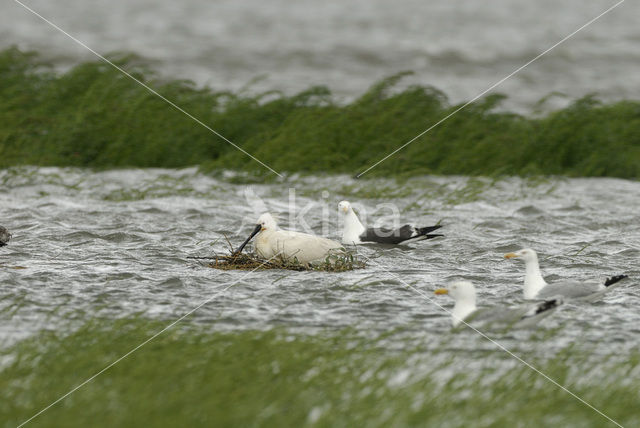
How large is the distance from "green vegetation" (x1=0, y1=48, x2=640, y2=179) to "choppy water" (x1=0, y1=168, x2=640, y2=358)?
428 mm

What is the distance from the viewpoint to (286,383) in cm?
724

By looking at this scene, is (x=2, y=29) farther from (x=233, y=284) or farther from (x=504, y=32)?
(x=233, y=284)

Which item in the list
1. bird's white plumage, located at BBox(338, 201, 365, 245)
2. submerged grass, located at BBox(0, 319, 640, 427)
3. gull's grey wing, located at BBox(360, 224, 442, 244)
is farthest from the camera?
bird's white plumage, located at BBox(338, 201, 365, 245)

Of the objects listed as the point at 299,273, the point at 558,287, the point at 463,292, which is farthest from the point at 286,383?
the point at 299,273

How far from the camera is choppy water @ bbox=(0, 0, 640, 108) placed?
98.8ft

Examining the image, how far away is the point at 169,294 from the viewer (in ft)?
33.2

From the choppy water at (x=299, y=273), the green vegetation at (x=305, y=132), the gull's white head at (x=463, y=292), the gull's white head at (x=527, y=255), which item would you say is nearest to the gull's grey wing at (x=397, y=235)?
the choppy water at (x=299, y=273)

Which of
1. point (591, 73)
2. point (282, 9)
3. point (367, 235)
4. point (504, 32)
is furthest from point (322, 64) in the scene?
point (367, 235)

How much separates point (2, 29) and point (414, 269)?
2896 centimetres

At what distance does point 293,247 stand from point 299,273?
35 cm

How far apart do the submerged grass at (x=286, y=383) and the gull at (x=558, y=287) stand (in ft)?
4.84

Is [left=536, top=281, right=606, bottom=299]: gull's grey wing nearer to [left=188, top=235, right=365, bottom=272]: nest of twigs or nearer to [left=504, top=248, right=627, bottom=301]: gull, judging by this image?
[left=504, top=248, right=627, bottom=301]: gull

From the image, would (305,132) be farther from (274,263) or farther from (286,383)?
(286,383)

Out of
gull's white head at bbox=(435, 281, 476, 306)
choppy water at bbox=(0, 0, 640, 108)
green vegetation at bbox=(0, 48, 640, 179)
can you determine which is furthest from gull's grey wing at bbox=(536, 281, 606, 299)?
choppy water at bbox=(0, 0, 640, 108)
